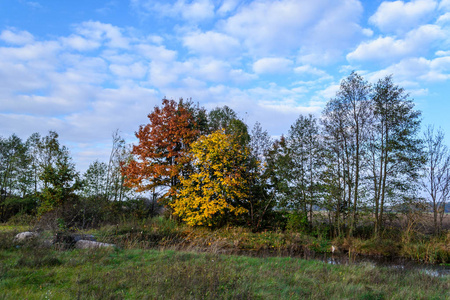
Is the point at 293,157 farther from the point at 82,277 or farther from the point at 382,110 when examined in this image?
the point at 82,277

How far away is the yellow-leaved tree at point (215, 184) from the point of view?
17.5 m

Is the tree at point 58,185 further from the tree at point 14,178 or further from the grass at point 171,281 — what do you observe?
the grass at point 171,281

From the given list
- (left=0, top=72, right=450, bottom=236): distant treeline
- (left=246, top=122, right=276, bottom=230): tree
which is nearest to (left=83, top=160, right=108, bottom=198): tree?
(left=0, top=72, right=450, bottom=236): distant treeline

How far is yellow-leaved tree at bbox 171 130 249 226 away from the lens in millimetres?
17453

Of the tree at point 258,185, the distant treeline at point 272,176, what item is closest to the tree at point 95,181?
the distant treeline at point 272,176

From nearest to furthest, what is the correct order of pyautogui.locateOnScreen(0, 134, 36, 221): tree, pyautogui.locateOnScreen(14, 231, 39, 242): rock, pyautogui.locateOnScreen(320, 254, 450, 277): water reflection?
pyautogui.locateOnScreen(14, 231, 39, 242): rock, pyautogui.locateOnScreen(320, 254, 450, 277): water reflection, pyautogui.locateOnScreen(0, 134, 36, 221): tree

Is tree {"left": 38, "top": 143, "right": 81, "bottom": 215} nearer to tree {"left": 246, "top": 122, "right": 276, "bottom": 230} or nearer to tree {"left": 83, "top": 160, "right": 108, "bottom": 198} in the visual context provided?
tree {"left": 83, "top": 160, "right": 108, "bottom": 198}

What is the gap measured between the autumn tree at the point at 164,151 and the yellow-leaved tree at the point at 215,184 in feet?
5.53

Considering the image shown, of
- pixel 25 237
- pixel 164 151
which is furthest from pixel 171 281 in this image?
pixel 164 151

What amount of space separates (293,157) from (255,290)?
13.6 m

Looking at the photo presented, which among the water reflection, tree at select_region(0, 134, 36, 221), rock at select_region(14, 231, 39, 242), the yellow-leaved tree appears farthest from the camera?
tree at select_region(0, 134, 36, 221)

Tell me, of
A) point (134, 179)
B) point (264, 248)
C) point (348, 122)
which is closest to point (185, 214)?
point (134, 179)

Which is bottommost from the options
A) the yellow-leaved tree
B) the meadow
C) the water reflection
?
the water reflection

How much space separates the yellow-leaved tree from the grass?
8.55m
